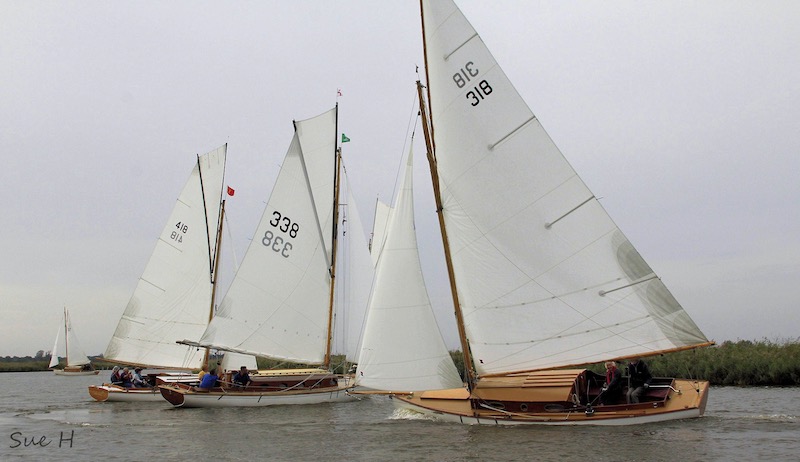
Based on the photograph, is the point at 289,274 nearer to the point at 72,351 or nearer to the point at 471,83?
the point at 471,83

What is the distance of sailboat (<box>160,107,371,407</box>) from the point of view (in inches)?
1171

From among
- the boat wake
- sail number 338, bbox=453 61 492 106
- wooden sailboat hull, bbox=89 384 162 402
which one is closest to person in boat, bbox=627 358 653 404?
the boat wake

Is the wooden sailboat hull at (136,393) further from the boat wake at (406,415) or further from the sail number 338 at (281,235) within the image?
the boat wake at (406,415)

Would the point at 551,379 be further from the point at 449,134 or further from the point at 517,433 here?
the point at 449,134

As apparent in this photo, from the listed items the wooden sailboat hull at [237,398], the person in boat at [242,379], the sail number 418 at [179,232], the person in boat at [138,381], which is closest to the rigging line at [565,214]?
the wooden sailboat hull at [237,398]

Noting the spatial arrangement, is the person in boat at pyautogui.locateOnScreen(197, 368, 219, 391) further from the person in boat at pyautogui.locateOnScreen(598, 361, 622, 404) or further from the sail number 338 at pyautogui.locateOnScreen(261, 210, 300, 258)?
the person in boat at pyautogui.locateOnScreen(598, 361, 622, 404)

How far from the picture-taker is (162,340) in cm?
3759

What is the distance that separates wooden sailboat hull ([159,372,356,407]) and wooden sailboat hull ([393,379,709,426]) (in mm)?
10311

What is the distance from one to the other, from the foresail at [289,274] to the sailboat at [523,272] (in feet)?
35.6

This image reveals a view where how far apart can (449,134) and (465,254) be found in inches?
137

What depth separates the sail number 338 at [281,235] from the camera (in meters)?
30.3

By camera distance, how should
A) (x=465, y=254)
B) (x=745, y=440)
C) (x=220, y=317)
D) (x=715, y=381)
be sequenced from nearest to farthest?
(x=745, y=440) → (x=465, y=254) → (x=220, y=317) → (x=715, y=381)

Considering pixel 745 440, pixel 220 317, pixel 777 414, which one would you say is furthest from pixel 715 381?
pixel 220 317

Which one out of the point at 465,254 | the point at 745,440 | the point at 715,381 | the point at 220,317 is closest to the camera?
the point at 745,440
